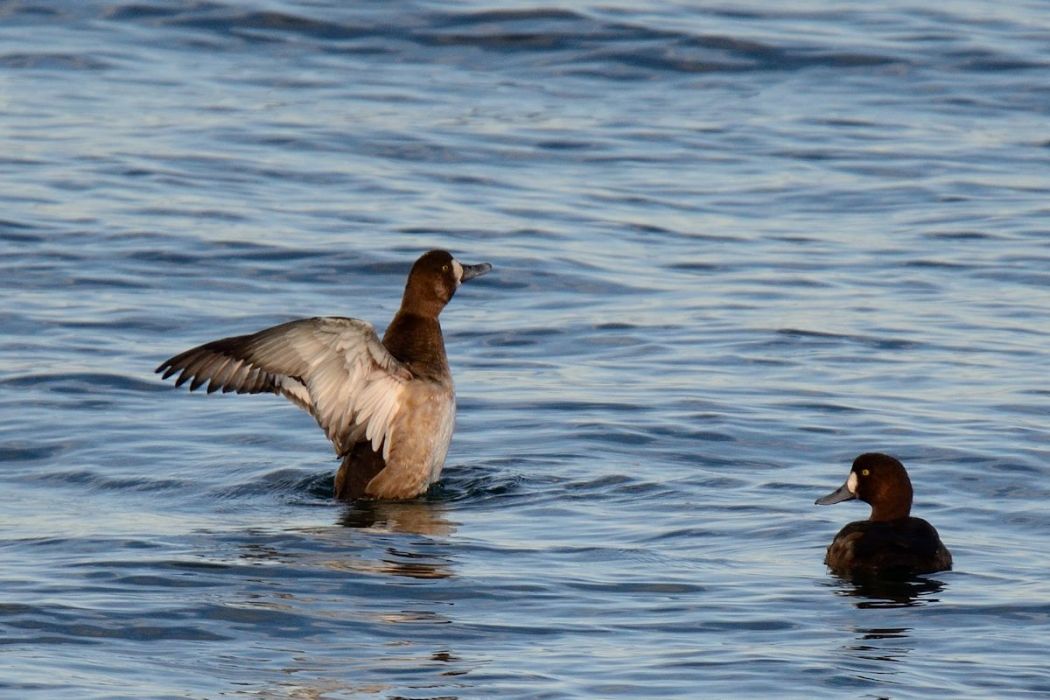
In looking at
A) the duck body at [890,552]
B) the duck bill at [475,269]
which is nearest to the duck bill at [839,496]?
the duck body at [890,552]

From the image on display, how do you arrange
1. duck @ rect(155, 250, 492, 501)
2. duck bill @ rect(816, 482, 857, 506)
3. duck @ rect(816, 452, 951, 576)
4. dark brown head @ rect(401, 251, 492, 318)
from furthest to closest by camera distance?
dark brown head @ rect(401, 251, 492, 318) < duck @ rect(155, 250, 492, 501) < duck bill @ rect(816, 482, 857, 506) < duck @ rect(816, 452, 951, 576)

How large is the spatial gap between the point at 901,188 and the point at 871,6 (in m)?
7.36

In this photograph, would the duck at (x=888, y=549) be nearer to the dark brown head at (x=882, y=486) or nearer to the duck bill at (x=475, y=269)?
the dark brown head at (x=882, y=486)

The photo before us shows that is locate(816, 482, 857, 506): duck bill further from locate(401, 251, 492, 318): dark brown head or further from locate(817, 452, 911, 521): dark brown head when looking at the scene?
locate(401, 251, 492, 318): dark brown head

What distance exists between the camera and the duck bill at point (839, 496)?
8586 mm

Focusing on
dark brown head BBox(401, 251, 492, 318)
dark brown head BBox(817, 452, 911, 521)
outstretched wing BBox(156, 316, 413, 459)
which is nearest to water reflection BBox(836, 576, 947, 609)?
dark brown head BBox(817, 452, 911, 521)

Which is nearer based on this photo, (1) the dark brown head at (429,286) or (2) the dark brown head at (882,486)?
(2) the dark brown head at (882,486)

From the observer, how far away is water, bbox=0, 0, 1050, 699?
22.6 feet

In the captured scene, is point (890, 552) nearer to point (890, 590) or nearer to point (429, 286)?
point (890, 590)

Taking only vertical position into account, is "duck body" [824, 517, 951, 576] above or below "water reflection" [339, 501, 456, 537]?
above

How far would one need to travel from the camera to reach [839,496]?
28.3 feet

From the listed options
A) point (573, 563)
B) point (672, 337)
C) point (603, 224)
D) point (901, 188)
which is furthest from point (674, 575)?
point (901, 188)

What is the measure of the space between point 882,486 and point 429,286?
258 cm

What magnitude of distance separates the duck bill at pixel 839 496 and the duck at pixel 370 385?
6.12 feet
